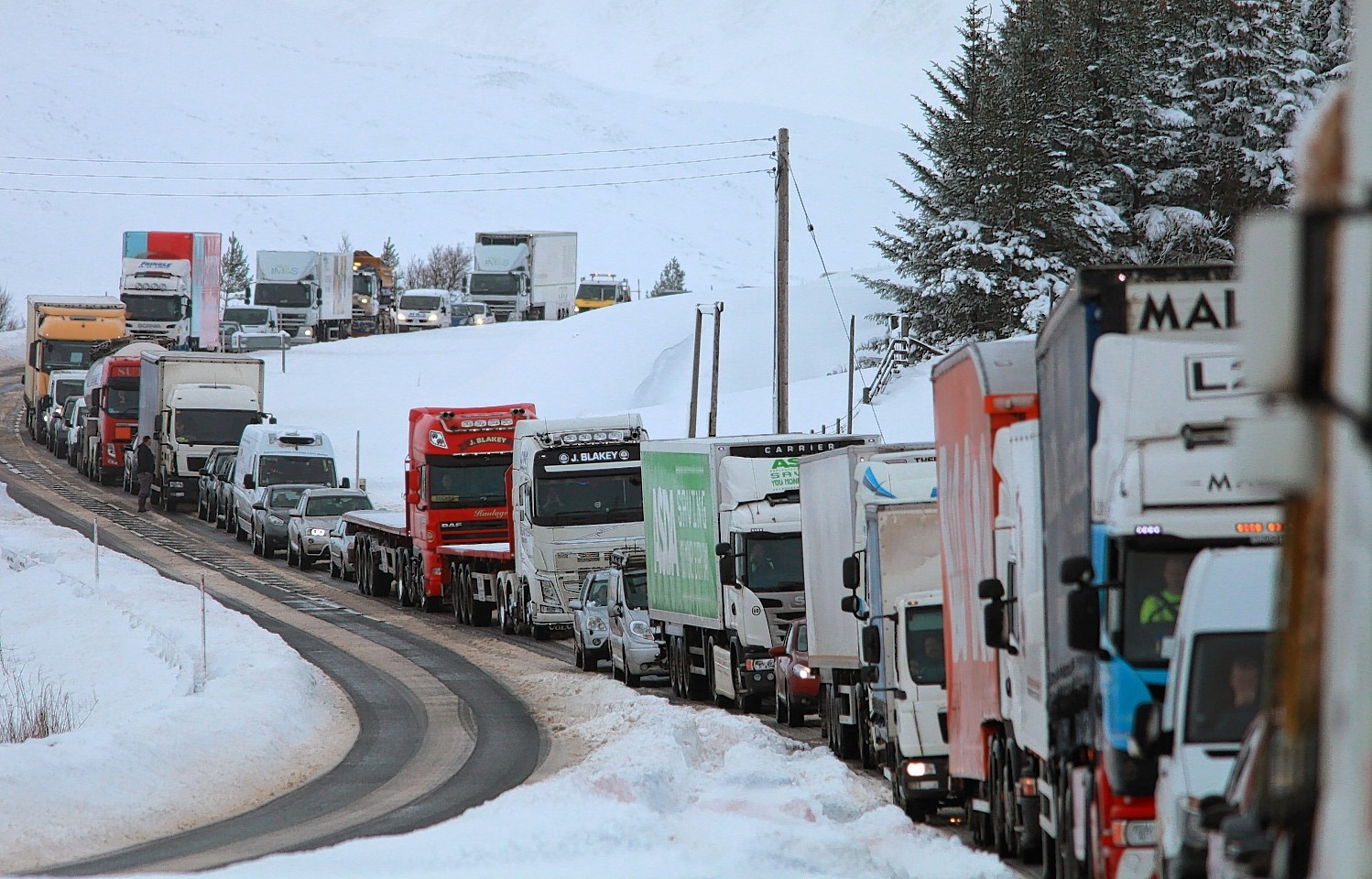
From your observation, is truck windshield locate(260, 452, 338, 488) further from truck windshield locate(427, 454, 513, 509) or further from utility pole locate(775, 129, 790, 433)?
utility pole locate(775, 129, 790, 433)

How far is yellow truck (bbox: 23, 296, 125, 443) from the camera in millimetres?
64188

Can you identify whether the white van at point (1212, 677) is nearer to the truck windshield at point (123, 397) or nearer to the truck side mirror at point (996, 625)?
the truck side mirror at point (996, 625)

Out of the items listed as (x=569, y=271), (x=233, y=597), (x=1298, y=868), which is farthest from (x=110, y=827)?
(x=569, y=271)

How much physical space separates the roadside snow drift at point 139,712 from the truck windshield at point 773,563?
5.13m

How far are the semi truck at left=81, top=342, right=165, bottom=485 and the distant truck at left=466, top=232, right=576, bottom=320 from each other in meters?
28.1

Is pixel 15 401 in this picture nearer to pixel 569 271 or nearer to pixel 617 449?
pixel 569 271

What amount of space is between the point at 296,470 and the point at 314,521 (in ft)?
8.69

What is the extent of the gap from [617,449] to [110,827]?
15.0 metres

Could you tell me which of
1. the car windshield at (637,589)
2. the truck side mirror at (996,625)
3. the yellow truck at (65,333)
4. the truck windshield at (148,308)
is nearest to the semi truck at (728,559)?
the car windshield at (637,589)

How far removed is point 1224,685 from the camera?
7.80 m

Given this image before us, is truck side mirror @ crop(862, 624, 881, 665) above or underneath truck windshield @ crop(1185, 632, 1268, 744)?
underneath

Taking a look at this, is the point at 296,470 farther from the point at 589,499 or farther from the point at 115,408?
the point at 589,499

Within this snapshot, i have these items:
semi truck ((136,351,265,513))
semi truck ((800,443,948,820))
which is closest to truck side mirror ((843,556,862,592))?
semi truck ((800,443,948,820))

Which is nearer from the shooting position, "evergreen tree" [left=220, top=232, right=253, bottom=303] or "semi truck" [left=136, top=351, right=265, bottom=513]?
"semi truck" [left=136, top=351, right=265, bottom=513]
